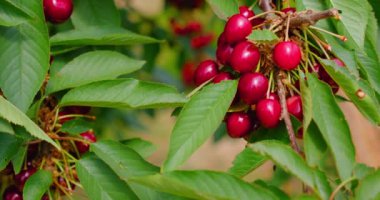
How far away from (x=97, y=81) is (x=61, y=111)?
23 centimetres

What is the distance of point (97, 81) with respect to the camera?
144cm

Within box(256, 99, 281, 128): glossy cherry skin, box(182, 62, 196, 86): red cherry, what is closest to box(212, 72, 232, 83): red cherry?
box(256, 99, 281, 128): glossy cherry skin

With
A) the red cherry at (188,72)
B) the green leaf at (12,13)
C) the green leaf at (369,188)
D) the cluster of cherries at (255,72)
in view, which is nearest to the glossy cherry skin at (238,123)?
the cluster of cherries at (255,72)

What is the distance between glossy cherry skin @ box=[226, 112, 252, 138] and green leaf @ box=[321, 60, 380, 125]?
209 mm

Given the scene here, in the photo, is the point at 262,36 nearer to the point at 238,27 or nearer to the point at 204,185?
the point at 238,27

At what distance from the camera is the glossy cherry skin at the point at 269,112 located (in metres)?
1.36

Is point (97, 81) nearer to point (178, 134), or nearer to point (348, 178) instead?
point (178, 134)

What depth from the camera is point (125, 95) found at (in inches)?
55.4

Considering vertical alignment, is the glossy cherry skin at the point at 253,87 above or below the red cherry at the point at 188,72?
above

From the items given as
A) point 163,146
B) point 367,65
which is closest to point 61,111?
point 367,65

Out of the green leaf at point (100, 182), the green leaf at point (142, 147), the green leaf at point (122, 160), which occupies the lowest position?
the green leaf at point (142, 147)

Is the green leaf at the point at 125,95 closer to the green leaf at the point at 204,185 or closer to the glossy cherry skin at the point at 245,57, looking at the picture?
the glossy cherry skin at the point at 245,57

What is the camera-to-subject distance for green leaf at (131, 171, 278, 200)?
1.07m

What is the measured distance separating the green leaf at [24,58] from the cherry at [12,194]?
301mm
